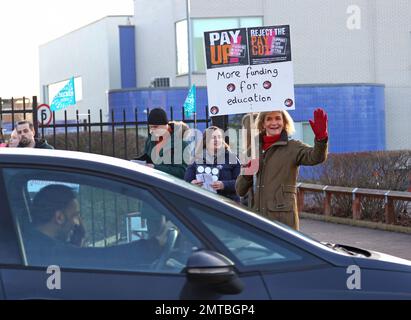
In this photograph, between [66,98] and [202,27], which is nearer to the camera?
[66,98]

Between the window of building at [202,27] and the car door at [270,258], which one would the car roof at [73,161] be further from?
the window of building at [202,27]

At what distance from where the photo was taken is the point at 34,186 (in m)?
4.18

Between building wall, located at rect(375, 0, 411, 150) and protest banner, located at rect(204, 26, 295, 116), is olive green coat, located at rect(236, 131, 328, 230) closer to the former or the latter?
protest banner, located at rect(204, 26, 295, 116)

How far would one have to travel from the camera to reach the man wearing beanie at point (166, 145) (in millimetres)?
8914

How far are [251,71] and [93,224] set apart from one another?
5216 mm

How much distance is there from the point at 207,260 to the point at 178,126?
17.3 feet

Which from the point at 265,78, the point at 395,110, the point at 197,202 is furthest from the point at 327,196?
the point at 395,110

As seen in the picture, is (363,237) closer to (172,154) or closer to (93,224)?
(172,154)

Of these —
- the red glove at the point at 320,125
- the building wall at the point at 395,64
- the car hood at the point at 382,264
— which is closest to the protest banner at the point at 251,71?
the red glove at the point at 320,125

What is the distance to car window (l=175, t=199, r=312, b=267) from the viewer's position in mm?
4078

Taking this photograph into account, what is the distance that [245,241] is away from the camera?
4113 mm

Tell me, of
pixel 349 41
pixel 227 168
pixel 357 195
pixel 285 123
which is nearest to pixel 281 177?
pixel 285 123

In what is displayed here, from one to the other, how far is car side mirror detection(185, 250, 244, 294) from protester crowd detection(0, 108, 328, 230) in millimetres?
1895
